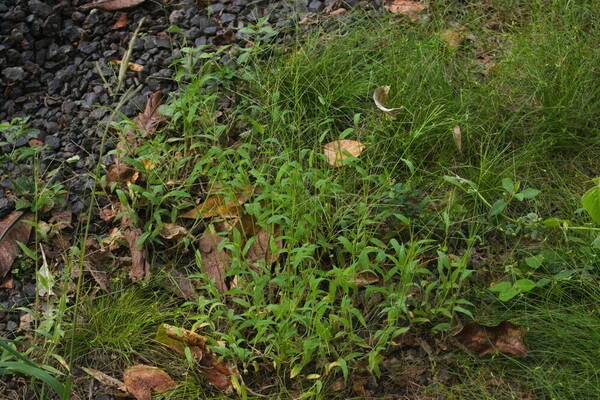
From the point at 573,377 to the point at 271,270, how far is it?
1065 mm

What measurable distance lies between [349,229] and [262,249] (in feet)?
1.06

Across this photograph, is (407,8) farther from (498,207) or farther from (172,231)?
(172,231)

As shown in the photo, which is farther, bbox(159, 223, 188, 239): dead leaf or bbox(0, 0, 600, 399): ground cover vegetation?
bbox(159, 223, 188, 239): dead leaf

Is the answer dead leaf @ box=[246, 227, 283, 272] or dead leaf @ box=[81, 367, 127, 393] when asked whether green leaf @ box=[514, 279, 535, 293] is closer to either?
dead leaf @ box=[246, 227, 283, 272]

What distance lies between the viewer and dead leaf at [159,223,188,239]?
2828mm

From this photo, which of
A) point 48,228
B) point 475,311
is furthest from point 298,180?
point 48,228

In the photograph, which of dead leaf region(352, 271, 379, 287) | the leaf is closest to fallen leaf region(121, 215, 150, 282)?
dead leaf region(352, 271, 379, 287)

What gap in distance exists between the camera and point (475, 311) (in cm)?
258

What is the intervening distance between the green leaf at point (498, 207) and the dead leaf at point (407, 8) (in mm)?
1204

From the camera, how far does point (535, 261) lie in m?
2.57

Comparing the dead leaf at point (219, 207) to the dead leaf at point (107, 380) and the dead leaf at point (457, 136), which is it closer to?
the dead leaf at point (107, 380)

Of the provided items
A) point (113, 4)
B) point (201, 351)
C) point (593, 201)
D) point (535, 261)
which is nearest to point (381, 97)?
point (535, 261)

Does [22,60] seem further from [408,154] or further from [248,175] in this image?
[408,154]

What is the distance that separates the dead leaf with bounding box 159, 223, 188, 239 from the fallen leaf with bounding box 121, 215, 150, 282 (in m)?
0.09
